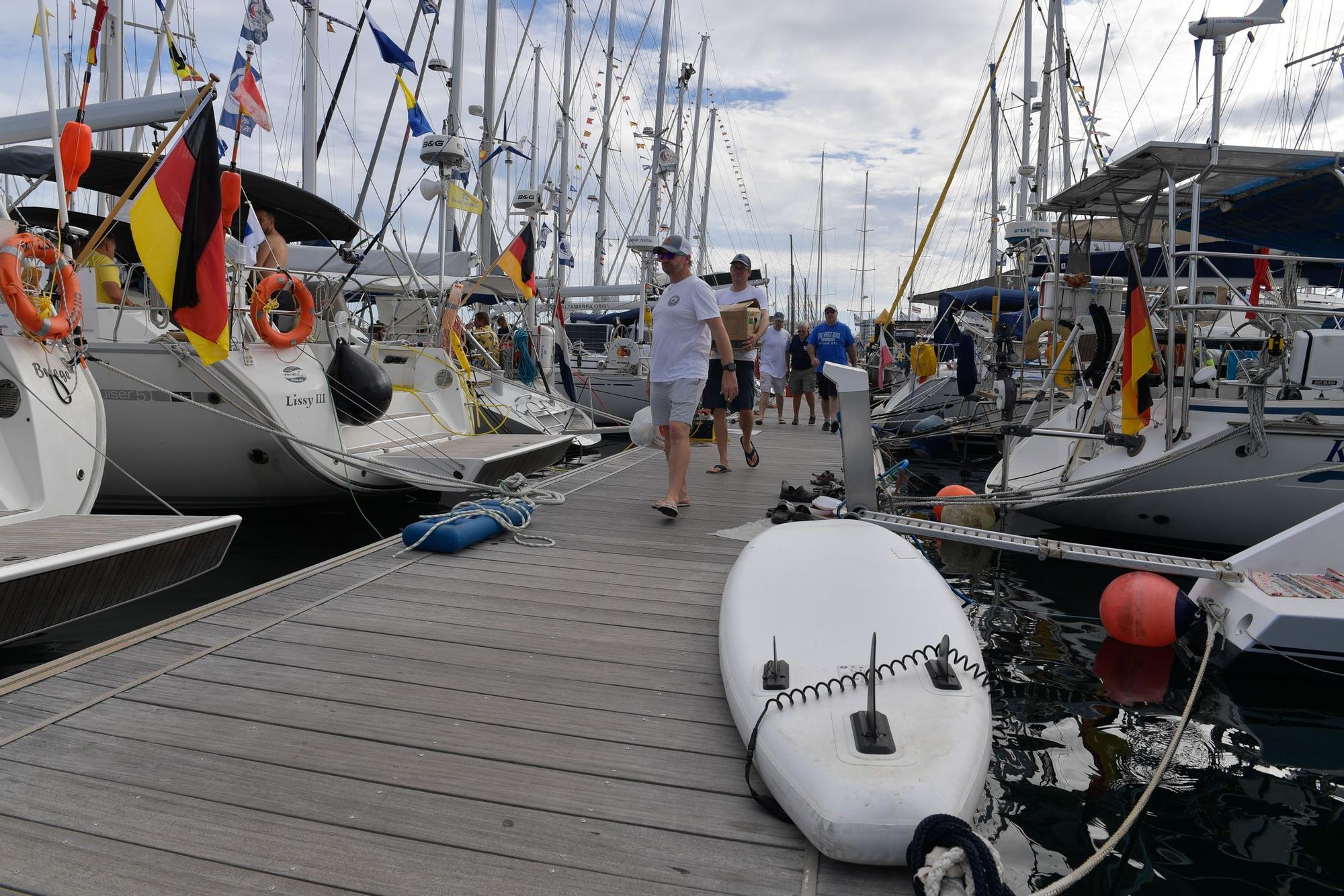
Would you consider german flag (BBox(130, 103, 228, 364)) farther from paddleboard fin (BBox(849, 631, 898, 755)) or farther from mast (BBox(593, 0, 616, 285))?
mast (BBox(593, 0, 616, 285))

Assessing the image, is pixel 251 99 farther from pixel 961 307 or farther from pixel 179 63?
pixel 961 307

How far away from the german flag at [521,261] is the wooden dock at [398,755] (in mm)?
7095

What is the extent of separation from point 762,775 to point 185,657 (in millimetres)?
2086

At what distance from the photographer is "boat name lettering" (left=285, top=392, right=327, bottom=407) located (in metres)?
6.53

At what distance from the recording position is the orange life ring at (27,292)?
14.3 feet

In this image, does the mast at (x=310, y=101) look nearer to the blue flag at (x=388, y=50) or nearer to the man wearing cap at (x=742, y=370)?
the blue flag at (x=388, y=50)

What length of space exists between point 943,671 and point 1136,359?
4.54 m

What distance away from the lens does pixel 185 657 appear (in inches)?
116

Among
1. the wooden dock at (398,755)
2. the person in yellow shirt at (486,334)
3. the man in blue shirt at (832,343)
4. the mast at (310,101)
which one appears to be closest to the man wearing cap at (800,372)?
the man in blue shirt at (832,343)

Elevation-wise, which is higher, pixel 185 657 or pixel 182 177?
pixel 182 177

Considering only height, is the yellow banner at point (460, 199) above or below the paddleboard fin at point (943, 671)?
above

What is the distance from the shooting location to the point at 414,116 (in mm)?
11250

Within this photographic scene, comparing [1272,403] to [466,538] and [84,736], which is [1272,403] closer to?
[466,538]

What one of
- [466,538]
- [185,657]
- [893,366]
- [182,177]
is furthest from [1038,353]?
[893,366]
